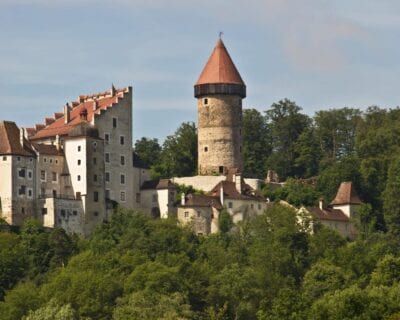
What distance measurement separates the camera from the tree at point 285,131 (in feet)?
406

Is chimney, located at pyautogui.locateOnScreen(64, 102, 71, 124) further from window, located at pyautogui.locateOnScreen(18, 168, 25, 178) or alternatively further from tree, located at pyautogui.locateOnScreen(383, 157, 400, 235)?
tree, located at pyautogui.locateOnScreen(383, 157, 400, 235)

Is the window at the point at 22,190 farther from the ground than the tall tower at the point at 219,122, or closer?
closer

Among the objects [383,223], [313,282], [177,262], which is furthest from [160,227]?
[383,223]

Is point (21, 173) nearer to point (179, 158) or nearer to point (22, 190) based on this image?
point (22, 190)

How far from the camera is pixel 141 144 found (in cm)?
12381

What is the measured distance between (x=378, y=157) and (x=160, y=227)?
2164cm

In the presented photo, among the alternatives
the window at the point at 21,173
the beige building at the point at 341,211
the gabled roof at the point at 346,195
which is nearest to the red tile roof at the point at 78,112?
the window at the point at 21,173

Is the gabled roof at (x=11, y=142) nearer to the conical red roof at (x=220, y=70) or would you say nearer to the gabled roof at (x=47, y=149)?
the gabled roof at (x=47, y=149)

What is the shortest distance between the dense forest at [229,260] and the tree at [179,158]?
86 mm

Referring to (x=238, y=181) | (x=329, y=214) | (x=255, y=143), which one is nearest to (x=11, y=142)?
(x=238, y=181)

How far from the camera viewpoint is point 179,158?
389ft

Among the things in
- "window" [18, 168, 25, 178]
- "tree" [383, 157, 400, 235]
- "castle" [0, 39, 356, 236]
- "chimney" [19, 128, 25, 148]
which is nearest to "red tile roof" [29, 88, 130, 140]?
"castle" [0, 39, 356, 236]

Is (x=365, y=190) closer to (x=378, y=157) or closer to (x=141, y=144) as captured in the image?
(x=378, y=157)

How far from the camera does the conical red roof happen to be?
115375 millimetres
